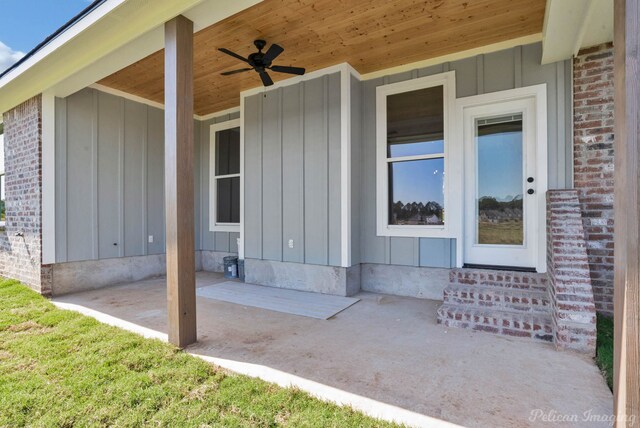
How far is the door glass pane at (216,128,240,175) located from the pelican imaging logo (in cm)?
568

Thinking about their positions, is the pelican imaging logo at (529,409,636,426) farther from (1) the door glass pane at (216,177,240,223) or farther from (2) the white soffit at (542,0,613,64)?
(1) the door glass pane at (216,177,240,223)

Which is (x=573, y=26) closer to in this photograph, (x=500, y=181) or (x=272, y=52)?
(x=500, y=181)

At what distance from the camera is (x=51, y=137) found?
181 inches

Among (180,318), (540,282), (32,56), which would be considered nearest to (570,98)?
(540,282)

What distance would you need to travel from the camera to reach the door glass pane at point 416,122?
4.26 meters

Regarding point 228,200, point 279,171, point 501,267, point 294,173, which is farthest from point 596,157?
point 228,200

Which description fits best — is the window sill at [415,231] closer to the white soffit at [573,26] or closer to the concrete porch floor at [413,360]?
the concrete porch floor at [413,360]

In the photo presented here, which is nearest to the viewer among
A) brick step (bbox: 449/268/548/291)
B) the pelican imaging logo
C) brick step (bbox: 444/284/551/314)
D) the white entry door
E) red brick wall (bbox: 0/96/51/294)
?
the pelican imaging logo

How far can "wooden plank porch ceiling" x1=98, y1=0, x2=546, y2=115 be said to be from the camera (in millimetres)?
3205

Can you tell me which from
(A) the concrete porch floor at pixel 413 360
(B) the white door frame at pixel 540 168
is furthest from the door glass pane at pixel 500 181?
(A) the concrete porch floor at pixel 413 360

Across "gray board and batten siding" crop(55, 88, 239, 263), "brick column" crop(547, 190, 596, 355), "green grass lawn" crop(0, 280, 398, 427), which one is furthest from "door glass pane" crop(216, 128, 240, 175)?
"brick column" crop(547, 190, 596, 355)

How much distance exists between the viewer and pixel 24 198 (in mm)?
4820

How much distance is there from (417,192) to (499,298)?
1.70 meters

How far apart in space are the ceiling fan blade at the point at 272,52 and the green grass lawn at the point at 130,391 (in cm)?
317
